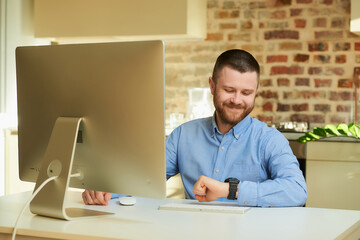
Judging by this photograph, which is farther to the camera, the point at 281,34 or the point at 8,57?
the point at 281,34

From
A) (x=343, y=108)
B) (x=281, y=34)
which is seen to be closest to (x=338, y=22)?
(x=281, y=34)

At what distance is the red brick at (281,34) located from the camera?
434 cm

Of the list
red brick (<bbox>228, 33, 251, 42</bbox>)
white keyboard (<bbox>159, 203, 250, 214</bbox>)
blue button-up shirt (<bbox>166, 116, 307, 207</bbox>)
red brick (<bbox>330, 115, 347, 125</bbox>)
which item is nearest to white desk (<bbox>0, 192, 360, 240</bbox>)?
white keyboard (<bbox>159, 203, 250, 214</bbox>)

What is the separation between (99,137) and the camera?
1616 mm

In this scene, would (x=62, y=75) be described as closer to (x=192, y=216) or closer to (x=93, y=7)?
(x=192, y=216)

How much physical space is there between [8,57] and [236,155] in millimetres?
2443

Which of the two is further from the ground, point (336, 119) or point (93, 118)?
point (93, 118)

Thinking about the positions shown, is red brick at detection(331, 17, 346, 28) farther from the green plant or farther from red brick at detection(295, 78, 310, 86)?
the green plant

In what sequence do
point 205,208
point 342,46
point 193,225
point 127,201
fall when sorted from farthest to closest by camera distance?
1. point 342,46
2. point 127,201
3. point 205,208
4. point 193,225

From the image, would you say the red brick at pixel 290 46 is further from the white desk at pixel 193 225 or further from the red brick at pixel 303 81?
the white desk at pixel 193 225

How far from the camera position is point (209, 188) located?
1747 millimetres

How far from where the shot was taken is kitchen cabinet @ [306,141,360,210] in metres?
3.27

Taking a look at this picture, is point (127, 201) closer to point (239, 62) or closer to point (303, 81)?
point (239, 62)

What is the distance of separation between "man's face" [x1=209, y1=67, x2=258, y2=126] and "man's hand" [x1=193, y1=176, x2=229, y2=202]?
388 millimetres
